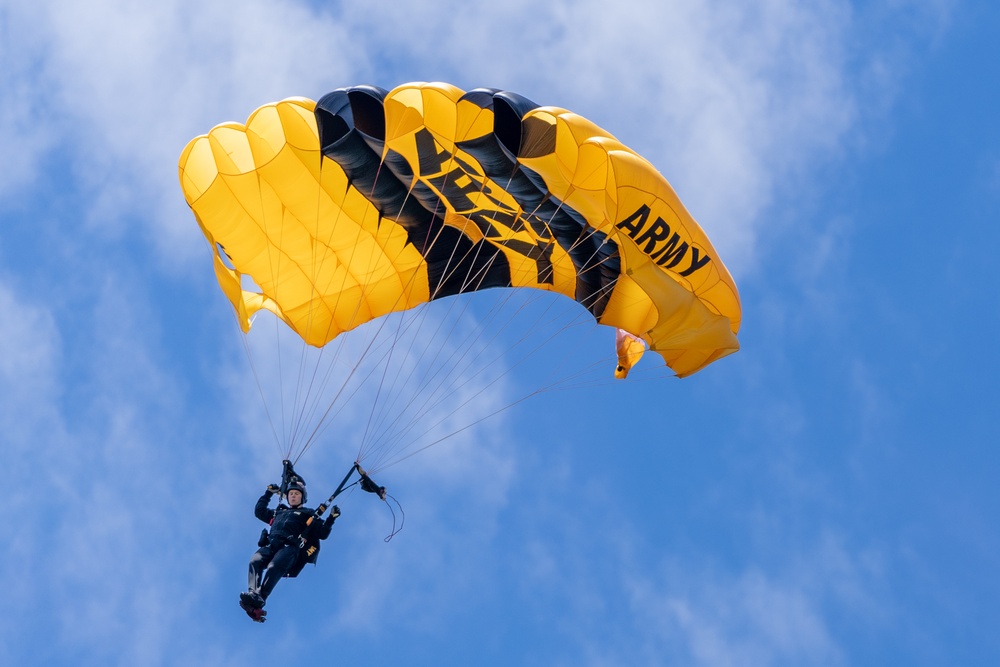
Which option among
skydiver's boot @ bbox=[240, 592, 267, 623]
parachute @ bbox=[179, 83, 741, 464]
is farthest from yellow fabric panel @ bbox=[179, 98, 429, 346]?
skydiver's boot @ bbox=[240, 592, 267, 623]

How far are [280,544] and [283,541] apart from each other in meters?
0.04

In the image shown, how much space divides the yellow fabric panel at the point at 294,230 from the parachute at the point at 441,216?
18mm

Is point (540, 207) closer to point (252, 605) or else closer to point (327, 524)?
point (327, 524)

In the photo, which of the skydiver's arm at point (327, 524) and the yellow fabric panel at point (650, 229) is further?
the skydiver's arm at point (327, 524)

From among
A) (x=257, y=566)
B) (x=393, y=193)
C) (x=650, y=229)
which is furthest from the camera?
(x=393, y=193)

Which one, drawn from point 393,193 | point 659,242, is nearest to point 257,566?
point 393,193

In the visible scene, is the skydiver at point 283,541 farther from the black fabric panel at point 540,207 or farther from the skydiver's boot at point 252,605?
the black fabric panel at point 540,207

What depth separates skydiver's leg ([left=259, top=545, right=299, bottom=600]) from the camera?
1545 centimetres

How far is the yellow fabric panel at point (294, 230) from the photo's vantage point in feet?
54.8

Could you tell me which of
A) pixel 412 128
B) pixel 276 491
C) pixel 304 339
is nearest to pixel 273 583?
pixel 276 491

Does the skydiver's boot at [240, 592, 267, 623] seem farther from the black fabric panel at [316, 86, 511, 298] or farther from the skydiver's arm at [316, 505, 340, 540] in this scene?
the black fabric panel at [316, 86, 511, 298]

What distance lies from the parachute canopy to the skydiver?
230 cm

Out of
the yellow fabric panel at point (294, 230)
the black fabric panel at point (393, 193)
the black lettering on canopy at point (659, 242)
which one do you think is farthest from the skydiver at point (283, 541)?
the black lettering on canopy at point (659, 242)

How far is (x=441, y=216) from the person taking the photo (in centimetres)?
1731
